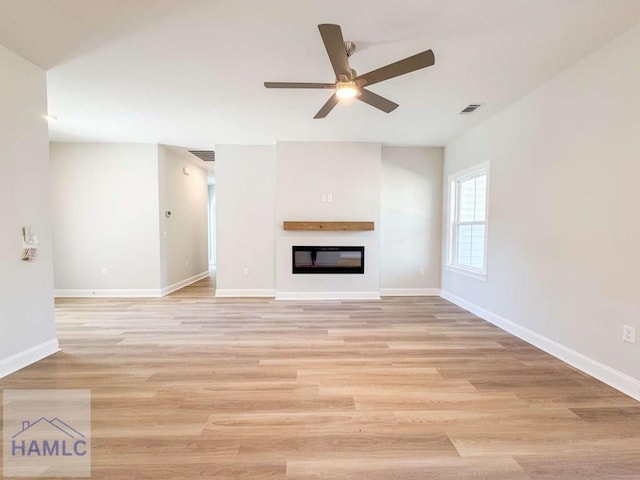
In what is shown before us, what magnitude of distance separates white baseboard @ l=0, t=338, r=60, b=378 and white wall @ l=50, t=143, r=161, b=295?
2311mm

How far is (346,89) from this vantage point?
7.22 ft

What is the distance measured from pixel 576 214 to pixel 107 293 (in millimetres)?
6434

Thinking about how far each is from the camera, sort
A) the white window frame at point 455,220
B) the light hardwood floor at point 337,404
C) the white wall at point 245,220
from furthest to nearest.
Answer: the white wall at point 245,220 → the white window frame at point 455,220 → the light hardwood floor at point 337,404

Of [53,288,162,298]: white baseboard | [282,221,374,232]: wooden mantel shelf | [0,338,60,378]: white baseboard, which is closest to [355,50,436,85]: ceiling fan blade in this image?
[282,221,374,232]: wooden mantel shelf

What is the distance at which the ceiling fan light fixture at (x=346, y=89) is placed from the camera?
7.13ft

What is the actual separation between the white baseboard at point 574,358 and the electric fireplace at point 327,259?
1956 millimetres

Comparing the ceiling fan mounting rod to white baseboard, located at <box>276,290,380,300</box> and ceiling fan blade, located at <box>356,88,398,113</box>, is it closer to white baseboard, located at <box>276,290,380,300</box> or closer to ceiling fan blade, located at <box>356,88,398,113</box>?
Result: ceiling fan blade, located at <box>356,88,398,113</box>

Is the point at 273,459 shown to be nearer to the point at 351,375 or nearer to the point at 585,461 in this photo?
the point at 351,375

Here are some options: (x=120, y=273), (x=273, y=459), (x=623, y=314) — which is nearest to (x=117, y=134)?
(x=120, y=273)

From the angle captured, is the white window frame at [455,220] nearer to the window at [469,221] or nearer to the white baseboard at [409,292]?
the window at [469,221]

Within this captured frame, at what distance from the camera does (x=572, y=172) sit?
2.48m

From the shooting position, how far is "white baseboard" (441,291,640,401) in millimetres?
2010

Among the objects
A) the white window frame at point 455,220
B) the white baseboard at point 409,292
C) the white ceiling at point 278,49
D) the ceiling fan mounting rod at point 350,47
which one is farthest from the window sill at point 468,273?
the ceiling fan mounting rod at point 350,47

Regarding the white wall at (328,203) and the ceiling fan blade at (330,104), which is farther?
the white wall at (328,203)
